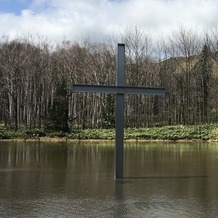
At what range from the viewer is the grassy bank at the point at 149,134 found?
3356 cm

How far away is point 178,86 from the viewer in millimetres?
46344

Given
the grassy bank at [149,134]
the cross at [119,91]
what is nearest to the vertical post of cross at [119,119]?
the cross at [119,91]

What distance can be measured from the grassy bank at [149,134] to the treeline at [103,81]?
4.58m

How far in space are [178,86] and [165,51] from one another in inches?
200

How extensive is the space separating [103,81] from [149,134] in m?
12.5

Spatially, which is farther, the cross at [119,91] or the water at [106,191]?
the cross at [119,91]

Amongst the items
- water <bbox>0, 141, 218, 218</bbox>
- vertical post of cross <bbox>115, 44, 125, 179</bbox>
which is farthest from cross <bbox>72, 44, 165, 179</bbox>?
water <bbox>0, 141, 218, 218</bbox>

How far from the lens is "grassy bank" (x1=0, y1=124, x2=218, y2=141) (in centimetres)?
3356

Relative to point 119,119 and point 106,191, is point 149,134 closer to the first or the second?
point 119,119

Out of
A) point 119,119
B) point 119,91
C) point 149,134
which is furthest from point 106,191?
point 149,134

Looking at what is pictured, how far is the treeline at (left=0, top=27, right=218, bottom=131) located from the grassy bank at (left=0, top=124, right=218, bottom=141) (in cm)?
458

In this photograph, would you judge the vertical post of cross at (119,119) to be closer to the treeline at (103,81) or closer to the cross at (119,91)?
the cross at (119,91)

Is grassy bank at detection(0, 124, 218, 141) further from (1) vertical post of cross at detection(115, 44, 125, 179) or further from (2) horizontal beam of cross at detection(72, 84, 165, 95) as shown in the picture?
(1) vertical post of cross at detection(115, 44, 125, 179)

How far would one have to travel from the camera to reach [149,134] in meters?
34.1
